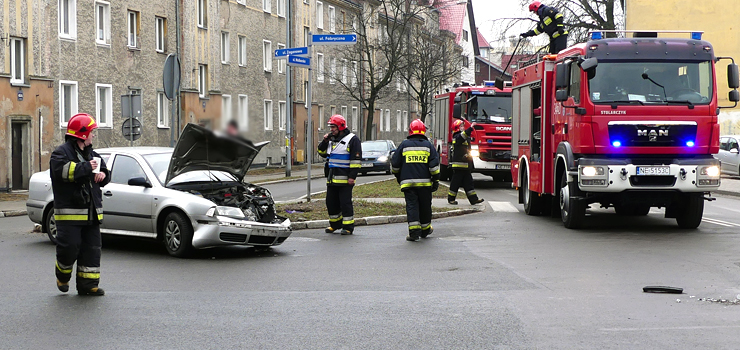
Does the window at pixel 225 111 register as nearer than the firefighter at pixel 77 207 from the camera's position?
Yes

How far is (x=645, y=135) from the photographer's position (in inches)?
526

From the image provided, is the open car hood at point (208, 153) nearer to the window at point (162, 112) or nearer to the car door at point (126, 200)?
the car door at point (126, 200)

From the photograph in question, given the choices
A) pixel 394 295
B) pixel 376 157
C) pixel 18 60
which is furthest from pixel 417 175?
pixel 376 157

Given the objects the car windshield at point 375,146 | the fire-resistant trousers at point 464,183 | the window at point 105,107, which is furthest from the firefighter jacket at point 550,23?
the car windshield at point 375,146

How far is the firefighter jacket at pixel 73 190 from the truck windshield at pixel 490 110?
18353mm

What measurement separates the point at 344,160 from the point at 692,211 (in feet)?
18.6

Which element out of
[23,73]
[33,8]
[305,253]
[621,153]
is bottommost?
[305,253]

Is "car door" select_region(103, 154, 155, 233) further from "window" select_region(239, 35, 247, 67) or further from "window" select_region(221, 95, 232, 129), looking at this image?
"window" select_region(239, 35, 247, 67)

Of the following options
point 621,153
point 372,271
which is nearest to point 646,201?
point 621,153

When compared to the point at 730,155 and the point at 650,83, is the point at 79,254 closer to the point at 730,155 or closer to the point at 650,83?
the point at 650,83

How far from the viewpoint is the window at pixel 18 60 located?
86.4 ft

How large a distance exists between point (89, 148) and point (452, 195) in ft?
39.0

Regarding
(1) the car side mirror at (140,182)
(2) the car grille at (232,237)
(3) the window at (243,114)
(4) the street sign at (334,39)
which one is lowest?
(2) the car grille at (232,237)

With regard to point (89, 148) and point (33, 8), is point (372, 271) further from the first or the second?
point (33, 8)
